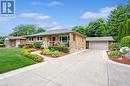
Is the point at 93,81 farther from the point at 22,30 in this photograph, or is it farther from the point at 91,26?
the point at 22,30

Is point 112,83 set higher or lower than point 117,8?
lower

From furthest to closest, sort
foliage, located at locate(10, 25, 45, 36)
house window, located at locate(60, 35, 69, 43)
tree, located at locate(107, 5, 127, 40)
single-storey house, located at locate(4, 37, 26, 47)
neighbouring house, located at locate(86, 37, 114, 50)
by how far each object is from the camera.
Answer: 1. foliage, located at locate(10, 25, 45, 36)
2. tree, located at locate(107, 5, 127, 40)
3. single-storey house, located at locate(4, 37, 26, 47)
4. neighbouring house, located at locate(86, 37, 114, 50)
5. house window, located at locate(60, 35, 69, 43)

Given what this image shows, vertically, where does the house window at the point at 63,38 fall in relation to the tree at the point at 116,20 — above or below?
below

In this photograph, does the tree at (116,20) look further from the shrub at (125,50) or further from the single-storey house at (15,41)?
the shrub at (125,50)

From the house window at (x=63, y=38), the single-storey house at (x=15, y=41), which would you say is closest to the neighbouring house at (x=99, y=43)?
the house window at (x=63, y=38)

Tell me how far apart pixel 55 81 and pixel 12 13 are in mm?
13287

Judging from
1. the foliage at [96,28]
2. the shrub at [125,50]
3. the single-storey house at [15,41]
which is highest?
the foliage at [96,28]

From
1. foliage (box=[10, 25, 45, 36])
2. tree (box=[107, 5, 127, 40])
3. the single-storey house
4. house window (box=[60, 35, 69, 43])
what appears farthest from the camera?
foliage (box=[10, 25, 45, 36])

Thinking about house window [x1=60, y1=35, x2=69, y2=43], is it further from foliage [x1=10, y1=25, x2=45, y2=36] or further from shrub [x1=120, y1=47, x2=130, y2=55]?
foliage [x1=10, y1=25, x2=45, y2=36]

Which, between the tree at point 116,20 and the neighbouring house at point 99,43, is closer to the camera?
the neighbouring house at point 99,43

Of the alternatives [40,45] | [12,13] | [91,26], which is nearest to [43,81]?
[12,13]

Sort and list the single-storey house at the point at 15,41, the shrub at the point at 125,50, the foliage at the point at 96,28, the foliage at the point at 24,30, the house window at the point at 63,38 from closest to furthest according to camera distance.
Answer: the shrub at the point at 125,50 < the house window at the point at 63,38 < the single-storey house at the point at 15,41 < the foliage at the point at 96,28 < the foliage at the point at 24,30

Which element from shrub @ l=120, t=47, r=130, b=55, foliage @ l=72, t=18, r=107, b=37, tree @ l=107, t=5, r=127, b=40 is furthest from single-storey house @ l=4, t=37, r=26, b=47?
shrub @ l=120, t=47, r=130, b=55

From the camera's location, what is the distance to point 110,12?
48156 millimetres
